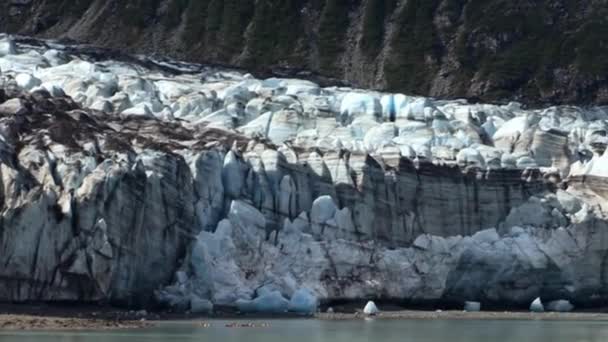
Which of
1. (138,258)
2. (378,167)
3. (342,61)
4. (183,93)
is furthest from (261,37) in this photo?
(138,258)

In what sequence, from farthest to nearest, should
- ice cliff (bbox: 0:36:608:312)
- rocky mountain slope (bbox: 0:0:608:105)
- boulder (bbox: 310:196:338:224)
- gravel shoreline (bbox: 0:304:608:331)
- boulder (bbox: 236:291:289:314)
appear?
rocky mountain slope (bbox: 0:0:608:105)
boulder (bbox: 310:196:338:224)
boulder (bbox: 236:291:289:314)
ice cliff (bbox: 0:36:608:312)
gravel shoreline (bbox: 0:304:608:331)

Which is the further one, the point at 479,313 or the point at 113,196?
the point at 479,313

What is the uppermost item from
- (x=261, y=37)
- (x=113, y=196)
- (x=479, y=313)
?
(x=261, y=37)

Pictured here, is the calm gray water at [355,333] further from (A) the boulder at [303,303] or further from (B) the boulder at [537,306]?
(B) the boulder at [537,306]

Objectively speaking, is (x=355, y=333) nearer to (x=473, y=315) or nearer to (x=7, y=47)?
(x=473, y=315)

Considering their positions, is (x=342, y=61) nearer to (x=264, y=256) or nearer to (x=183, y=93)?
(x=183, y=93)

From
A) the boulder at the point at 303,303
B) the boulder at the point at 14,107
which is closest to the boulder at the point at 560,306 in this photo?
the boulder at the point at 303,303

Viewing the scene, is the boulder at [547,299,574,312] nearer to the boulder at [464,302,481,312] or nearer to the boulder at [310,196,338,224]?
the boulder at [464,302,481,312]

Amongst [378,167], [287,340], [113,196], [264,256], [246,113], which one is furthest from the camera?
[246,113]

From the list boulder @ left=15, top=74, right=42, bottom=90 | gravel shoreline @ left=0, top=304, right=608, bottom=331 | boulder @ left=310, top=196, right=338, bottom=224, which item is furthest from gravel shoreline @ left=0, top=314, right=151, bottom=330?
boulder @ left=15, top=74, right=42, bottom=90
